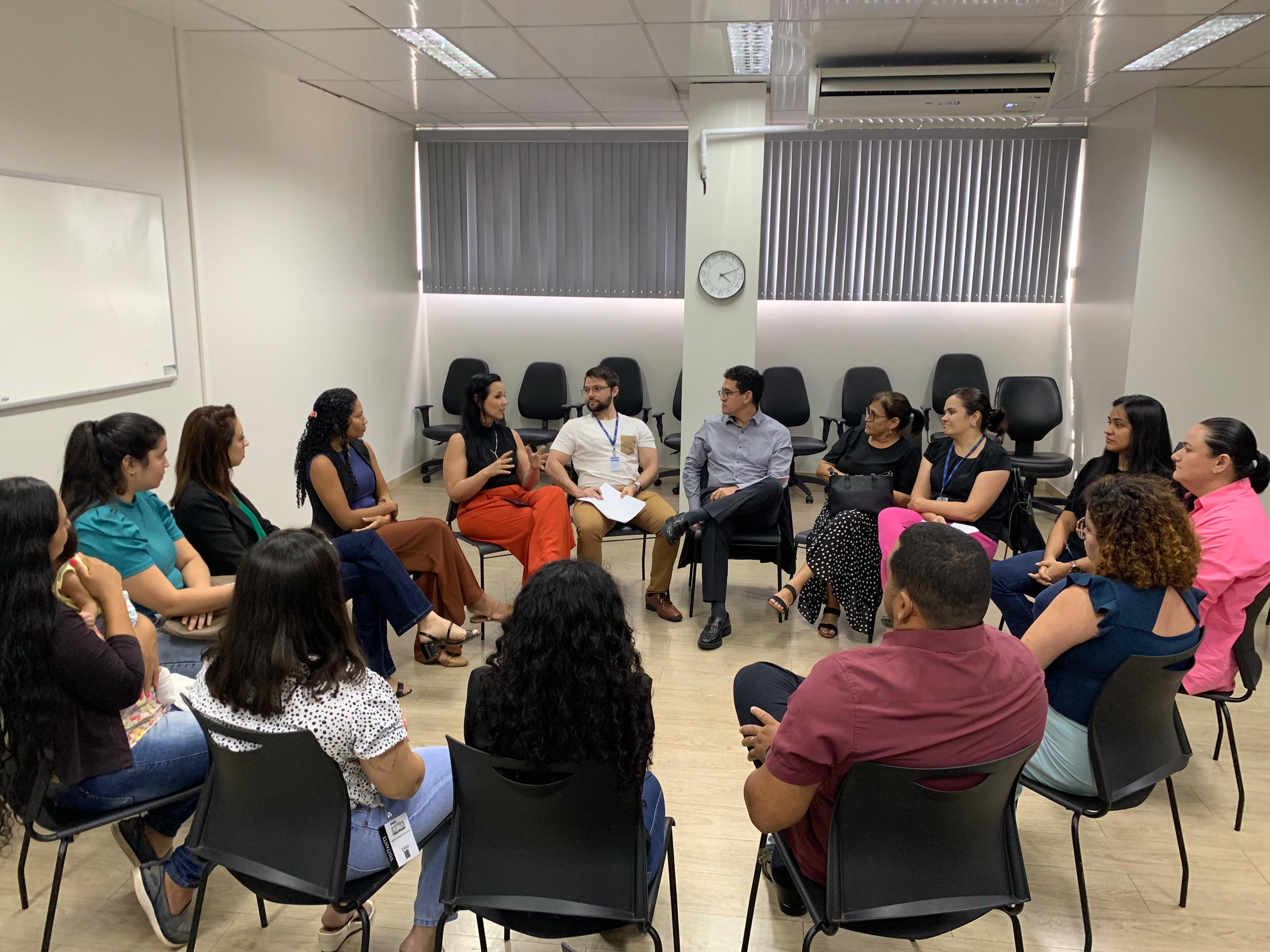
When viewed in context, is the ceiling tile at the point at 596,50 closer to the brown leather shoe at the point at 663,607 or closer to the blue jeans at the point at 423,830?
the brown leather shoe at the point at 663,607

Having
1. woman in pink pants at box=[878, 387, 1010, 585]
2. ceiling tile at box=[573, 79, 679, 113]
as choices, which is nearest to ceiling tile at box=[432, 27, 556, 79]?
ceiling tile at box=[573, 79, 679, 113]

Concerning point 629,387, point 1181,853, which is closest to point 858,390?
point 629,387

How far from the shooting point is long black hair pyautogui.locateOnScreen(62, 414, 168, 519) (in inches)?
102

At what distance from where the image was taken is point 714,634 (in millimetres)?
4191

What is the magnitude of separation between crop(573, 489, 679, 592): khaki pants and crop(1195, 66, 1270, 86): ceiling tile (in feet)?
13.9

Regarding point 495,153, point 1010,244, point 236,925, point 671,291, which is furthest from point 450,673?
point 1010,244

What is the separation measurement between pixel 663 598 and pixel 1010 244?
4.66 metres

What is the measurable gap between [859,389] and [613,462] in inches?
125

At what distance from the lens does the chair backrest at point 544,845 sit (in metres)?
1.70

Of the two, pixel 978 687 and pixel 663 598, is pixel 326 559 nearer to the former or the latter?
pixel 978 687

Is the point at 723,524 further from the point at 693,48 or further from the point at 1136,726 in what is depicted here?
the point at 693,48

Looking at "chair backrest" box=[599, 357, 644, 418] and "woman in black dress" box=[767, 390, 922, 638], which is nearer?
"woman in black dress" box=[767, 390, 922, 638]

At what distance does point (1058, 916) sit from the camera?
2398mm

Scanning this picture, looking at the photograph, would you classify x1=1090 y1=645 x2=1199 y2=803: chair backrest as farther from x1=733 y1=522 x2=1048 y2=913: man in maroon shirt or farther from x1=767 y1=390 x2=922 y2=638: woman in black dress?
x1=767 y1=390 x2=922 y2=638: woman in black dress
